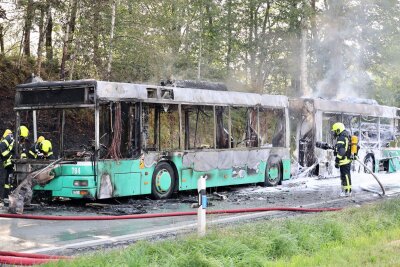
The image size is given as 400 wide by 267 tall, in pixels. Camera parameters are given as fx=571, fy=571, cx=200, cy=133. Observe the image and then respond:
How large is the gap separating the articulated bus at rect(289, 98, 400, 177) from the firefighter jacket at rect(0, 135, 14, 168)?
407 inches

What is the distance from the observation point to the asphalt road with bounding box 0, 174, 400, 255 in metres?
7.88

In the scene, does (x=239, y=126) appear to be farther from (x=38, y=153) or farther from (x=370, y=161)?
(x=370, y=161)

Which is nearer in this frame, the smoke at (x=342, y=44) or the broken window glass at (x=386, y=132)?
the broken window glass at (x=386, y=132)

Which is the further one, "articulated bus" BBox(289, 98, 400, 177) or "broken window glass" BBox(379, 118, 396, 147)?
"broken window glass" BBox(379, 118, 396, 147)

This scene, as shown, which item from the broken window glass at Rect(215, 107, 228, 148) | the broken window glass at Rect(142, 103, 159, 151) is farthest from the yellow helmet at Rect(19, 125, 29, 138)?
the broken window glass at Rect(215, 107, 228, 148)

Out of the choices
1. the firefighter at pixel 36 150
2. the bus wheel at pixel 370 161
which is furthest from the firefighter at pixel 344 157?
the bus wheel at pixel 370 161

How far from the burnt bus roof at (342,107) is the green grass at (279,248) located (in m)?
11.5

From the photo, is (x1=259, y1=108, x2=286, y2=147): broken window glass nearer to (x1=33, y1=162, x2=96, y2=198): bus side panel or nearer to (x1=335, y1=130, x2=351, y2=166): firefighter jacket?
(x1=335, y1=130, x2=351, y2=166): firefighter jacket

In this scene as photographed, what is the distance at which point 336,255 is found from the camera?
21.2ft

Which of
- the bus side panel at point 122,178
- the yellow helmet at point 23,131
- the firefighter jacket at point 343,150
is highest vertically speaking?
the yellow helmet at point 23,131

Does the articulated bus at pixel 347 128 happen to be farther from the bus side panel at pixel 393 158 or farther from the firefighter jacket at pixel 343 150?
the firefighter jacket at pixel 343 150

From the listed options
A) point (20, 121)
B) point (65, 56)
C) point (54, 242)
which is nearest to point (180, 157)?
point (20, 121)

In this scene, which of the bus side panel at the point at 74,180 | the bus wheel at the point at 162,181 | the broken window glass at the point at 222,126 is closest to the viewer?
the bus side panel at the point at 74,180

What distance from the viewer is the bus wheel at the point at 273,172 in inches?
661
